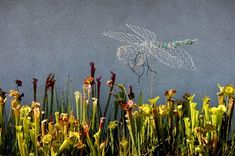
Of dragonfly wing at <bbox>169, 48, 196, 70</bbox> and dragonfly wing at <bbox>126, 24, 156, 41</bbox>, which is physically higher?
dragonfly wing at <bbox>126, 24, 156, 41</bbox>

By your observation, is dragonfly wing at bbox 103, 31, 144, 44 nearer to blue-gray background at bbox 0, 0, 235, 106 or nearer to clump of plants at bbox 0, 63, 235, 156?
blue-gray background at bbox 0, 0, 235, 106

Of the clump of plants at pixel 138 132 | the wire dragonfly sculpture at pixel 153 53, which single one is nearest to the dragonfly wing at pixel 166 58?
the wire dragonfly sculpture at pixel 153 53

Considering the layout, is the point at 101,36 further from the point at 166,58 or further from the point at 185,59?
the point at 185,59

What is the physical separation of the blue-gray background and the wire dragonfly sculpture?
0.14 feet

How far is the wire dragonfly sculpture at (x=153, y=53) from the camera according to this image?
4.91 meters

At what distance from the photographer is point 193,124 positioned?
388 cm

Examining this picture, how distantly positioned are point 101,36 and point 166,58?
0.58 m

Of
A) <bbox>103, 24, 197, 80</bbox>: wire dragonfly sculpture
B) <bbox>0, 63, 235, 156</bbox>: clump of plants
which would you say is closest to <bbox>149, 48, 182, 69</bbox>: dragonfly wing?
<bbox>103, 24, 197, 80</bbox>: wire dragonfly sculpture

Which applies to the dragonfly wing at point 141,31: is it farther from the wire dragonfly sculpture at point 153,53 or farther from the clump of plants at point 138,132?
the clump of plants at point 138,132

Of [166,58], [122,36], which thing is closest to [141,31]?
[122,36]

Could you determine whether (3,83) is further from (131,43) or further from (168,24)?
(168,24)

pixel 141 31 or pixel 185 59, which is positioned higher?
pixel 141 31

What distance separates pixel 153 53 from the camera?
4996mm

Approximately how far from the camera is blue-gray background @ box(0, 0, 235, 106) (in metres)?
4.92
